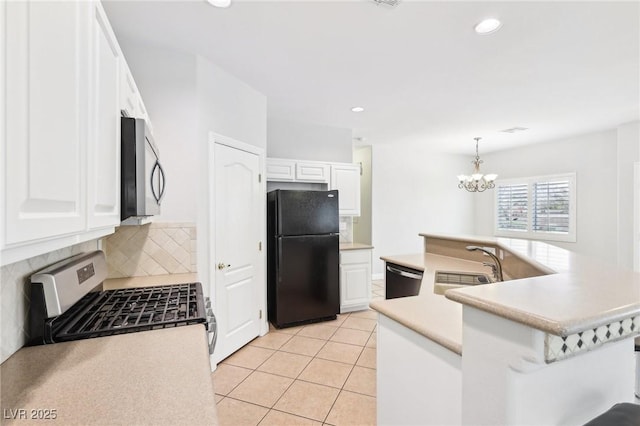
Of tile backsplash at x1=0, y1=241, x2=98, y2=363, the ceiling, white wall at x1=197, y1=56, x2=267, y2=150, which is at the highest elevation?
the ceiling

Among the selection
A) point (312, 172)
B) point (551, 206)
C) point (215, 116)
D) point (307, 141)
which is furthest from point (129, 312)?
point (551, 206)

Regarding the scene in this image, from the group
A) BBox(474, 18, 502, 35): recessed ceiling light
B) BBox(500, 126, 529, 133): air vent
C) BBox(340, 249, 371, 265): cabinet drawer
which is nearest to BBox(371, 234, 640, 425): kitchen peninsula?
BBox(474, 18, 502, 35): recessed ceiling light

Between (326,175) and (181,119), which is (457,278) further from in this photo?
(181,119)

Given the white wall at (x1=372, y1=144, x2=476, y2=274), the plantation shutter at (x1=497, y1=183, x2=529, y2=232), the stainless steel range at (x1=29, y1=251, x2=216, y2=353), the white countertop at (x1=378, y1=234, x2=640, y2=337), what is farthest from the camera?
the plantation shutter at (x1=497, y1=183, x2=529, y2=232)

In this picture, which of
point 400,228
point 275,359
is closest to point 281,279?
point 275,359

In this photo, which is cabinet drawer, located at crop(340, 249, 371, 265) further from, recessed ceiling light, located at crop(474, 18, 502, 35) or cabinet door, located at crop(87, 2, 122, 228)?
cabinet door, located at crop(87, 2, 122, 228)

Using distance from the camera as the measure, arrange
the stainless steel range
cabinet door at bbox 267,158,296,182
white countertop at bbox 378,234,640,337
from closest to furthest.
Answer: white countertop at bbox 378,234,640,337, the stainless steel range, cabinet door at bbox 267,158,296,182

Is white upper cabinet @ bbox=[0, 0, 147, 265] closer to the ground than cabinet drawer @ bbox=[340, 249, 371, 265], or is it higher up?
higher up

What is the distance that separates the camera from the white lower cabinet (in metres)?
4.00

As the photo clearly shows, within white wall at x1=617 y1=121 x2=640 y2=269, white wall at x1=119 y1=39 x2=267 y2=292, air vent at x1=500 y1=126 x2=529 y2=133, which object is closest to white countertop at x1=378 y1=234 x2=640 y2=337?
white wall at x1=119 y1=39 x2=267 y2=292

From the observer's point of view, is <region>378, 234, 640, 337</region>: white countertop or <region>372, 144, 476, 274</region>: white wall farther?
<region>372, 144, 476, 274</region>: white wall

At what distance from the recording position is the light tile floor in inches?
79.0

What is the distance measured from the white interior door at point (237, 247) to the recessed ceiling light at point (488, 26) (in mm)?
2151

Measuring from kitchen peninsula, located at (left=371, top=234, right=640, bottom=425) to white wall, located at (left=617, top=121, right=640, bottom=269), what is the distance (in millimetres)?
4506
